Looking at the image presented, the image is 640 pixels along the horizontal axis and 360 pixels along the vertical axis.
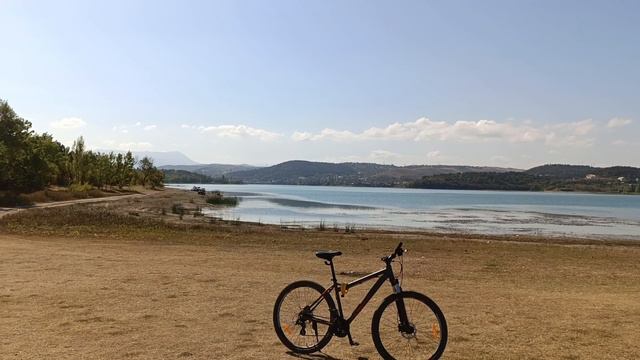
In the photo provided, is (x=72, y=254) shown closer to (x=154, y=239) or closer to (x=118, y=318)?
(x=154, y=239)

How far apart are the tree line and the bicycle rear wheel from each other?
160ft

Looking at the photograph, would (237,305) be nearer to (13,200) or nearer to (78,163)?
(13,200)

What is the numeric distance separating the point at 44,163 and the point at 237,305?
53614 mm

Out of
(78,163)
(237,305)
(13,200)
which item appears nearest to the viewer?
(237,305)

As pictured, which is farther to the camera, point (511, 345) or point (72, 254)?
point (72, 254)

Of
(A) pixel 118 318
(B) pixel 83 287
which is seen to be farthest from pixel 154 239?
(A) pixel 118 318

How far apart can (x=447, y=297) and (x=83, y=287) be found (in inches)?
271

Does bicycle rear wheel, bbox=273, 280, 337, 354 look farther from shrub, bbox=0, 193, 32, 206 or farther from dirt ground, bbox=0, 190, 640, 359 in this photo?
shrub, bbox=0, 193, 32, 206

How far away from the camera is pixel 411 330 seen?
6133 millimetres

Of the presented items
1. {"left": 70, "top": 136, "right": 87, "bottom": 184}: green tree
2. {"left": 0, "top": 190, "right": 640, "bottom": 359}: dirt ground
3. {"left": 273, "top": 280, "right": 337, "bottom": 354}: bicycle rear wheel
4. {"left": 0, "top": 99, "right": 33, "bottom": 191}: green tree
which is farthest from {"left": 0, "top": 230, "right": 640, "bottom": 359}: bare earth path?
{"left": 70, "top": 136, "right": 87, "bottom": 184}: green tree

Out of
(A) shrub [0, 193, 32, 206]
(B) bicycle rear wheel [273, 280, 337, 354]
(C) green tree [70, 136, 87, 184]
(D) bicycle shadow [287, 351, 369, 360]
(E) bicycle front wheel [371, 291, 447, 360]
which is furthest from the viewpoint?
(C) green tree [70, 136, 87, 184]

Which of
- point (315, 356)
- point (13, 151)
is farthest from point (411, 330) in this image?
point (13, 151)

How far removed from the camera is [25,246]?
1725 centimetres

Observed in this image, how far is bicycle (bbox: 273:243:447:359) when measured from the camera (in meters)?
6.06
